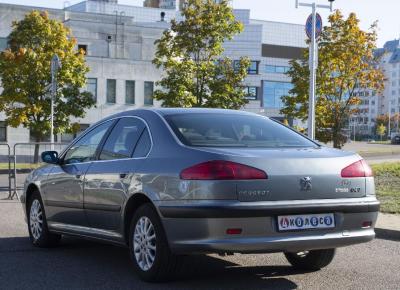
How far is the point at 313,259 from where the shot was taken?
679 centimetres

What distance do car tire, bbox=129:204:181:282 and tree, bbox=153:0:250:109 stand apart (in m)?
23.7

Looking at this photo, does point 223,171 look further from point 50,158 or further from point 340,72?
point 340,72

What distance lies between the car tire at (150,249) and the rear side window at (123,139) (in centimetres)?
73

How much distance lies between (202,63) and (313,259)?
24.1 metres

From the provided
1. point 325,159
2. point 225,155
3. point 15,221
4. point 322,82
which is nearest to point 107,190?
point 225,155

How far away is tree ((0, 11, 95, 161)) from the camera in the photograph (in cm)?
3669

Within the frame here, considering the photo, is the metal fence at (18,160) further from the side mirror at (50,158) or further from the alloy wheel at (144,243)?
the alloy wheel at (144,243)

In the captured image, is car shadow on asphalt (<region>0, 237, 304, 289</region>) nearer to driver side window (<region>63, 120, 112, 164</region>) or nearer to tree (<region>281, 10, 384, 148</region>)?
driver side window (<region>63, 120, 112, 164</region>)

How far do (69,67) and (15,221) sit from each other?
88.5ft

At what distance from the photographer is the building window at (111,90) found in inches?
2067

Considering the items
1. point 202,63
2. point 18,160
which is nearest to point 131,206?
point 18,160

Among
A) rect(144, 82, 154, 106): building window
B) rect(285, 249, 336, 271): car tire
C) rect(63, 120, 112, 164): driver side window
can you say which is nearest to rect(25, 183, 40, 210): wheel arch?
rect(63, 120, 112, 164): driver side window

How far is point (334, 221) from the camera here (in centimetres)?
588

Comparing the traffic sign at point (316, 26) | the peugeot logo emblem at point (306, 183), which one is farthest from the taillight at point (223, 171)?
the traffic sign at point (316, 26)
